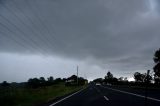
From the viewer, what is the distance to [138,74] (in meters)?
168

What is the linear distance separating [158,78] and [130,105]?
77.2m

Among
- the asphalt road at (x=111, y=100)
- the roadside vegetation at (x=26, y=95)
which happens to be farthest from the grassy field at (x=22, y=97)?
the asphalt road at (x=111, y=100)

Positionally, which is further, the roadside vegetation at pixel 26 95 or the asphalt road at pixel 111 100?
the roadside vegetation at pixel 26 95

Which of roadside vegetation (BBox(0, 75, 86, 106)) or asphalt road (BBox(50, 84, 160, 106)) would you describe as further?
roadside vegetation (BBox(0, 75, 86, 106))

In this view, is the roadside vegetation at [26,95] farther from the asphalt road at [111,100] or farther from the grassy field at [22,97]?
the asphalt road at [111,100]

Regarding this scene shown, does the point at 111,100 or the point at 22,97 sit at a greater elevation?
the point at 22,97

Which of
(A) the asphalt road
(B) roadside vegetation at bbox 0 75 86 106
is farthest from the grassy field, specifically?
(A) the asphalt road

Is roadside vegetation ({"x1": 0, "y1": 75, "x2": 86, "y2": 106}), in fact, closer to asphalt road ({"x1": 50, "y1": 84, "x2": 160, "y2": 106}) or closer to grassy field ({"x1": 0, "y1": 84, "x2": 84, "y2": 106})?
grassy field ({"x1": 0, "y1": 84, "x2": 84, "y2": 106})

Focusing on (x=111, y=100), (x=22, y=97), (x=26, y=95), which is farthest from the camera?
(x=26, y=95)

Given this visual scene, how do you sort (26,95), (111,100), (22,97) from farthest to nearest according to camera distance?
1. (26,95)
2. (22,97)
3. (111,100)

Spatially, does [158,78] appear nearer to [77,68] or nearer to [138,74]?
[77,68]

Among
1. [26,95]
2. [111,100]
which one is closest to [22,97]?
[26,95]

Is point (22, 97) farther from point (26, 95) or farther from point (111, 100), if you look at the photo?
point (111, 100)

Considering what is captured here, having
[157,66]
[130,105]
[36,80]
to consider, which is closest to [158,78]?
[157,66]
